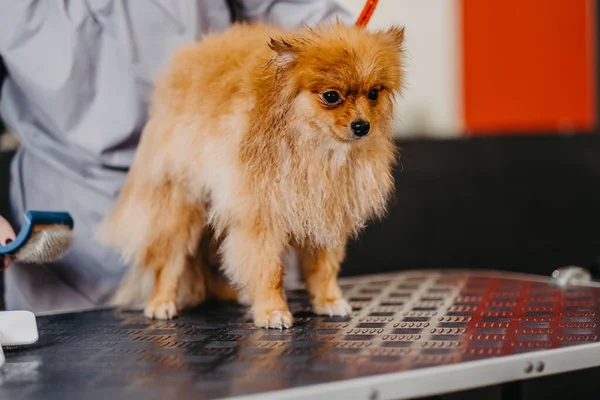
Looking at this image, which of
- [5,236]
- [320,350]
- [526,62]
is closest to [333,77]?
[320,350]

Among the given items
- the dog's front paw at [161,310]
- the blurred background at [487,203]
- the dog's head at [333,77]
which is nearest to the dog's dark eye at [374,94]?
the dog's head at [333,77]

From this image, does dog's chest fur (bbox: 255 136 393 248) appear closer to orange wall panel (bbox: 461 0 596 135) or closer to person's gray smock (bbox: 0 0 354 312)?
person's gray smock (bbox: 0 0 354 312)

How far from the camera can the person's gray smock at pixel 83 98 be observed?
177 centimetres


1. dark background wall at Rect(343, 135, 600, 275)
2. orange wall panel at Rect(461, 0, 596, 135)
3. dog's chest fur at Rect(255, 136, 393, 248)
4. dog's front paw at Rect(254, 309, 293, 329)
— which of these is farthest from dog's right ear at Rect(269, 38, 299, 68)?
orange wall panel at Rect(461, 0, 596, 135)

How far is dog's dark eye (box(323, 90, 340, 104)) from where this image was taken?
1310 mm

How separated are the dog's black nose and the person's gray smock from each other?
51 centimetres

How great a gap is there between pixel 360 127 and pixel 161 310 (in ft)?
1.83

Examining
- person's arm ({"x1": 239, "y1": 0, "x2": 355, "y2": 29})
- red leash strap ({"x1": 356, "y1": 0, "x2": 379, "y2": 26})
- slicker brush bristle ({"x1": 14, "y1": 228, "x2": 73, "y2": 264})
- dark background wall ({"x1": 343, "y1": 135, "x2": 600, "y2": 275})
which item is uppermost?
person's arm ({"x1": 239, "y1": 0, "x2": 355, "y2": 29})

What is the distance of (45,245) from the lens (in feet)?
5.01

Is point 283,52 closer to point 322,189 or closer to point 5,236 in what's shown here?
point 322,189

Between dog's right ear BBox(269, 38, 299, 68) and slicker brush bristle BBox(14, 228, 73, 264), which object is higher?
dog's right ear BBox(269, 38, 299, 68)

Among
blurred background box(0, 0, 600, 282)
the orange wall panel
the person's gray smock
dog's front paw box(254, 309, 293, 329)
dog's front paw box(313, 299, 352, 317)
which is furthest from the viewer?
the orange wall panel

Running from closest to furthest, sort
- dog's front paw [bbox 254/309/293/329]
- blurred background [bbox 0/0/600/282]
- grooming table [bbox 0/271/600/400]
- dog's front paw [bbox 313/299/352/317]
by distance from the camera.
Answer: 1. grooming table [bbox 0/271/600/400]
2. dog's front paw [bbox 254/309/293/329]
3. dog's front paw [bbox 313/299/352/317]
4. blurred background [bbox 0/0/600/282]

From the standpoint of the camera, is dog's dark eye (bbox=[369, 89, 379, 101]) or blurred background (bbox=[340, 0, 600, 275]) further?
blurred background (bbox=[340, 0, 600, 275])
